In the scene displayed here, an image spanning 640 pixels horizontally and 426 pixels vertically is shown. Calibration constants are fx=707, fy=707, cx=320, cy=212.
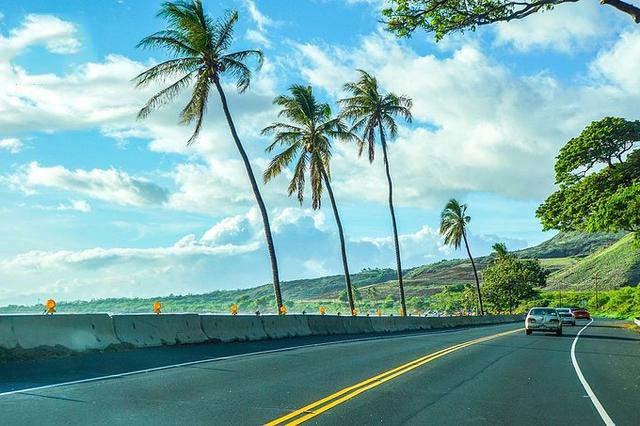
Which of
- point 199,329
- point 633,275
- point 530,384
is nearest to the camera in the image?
point 530,384

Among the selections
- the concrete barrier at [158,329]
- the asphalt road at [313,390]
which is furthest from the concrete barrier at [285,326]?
the asphalt road at [313,390]

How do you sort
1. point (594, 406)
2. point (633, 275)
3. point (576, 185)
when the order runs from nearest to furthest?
point (594, 406) < point (576, 185) < point (633, 275)

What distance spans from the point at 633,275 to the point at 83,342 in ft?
677

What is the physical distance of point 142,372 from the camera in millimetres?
13039

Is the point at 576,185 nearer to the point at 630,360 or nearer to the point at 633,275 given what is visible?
the point at 630,360

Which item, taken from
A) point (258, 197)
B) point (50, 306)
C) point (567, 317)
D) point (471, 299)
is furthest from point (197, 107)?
point (471, 299)

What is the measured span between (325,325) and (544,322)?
36.8 ft

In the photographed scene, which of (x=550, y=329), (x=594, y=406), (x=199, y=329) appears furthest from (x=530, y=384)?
(x=550, y=329)

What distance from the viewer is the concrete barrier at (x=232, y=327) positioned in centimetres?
2135

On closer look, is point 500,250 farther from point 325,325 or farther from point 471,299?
point 325,325

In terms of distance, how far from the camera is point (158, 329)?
18703mm

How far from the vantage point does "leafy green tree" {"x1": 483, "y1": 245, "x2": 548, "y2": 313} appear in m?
111

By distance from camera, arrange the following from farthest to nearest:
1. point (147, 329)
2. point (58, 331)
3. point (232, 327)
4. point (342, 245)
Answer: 1. point (342, 245)
2. point (232, 327)
3. point (147, 329)
4. point (58, 331)

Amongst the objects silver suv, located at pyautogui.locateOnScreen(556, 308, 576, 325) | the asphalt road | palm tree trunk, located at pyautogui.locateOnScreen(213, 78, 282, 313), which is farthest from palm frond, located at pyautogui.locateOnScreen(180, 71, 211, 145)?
silver suv, located at pyautogui.locateOnScreen(556, 308, 576, 325)
